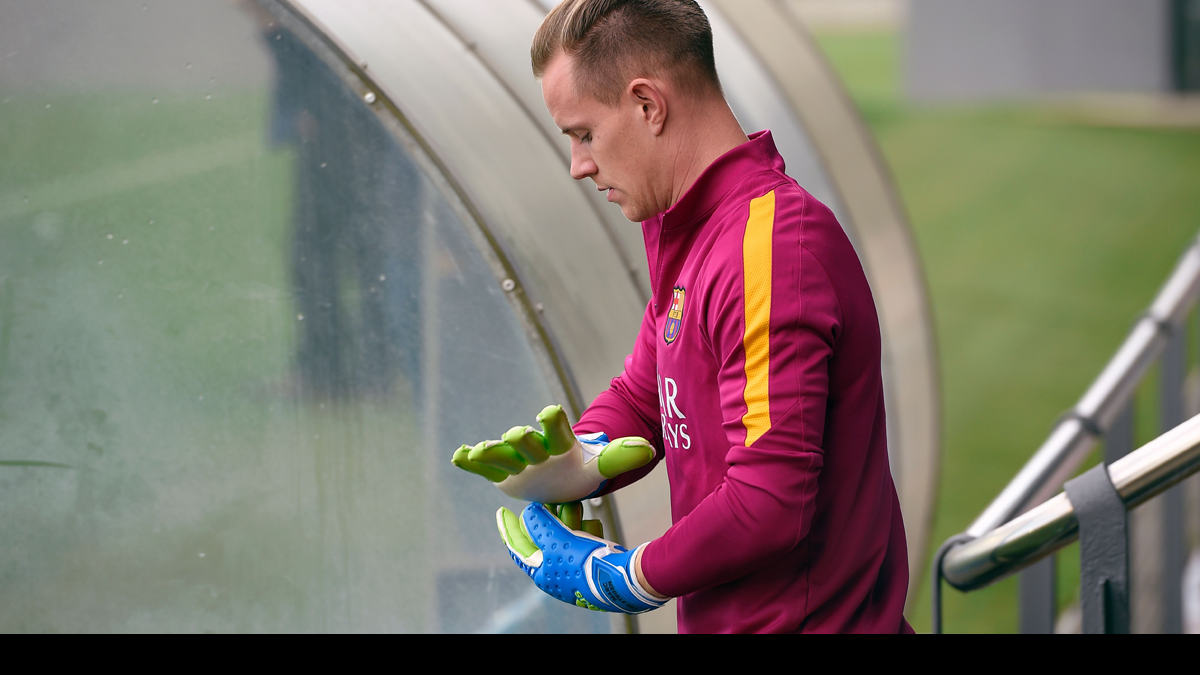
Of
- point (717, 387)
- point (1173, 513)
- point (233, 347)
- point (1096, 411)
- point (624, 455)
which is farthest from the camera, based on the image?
point (1173, 513)

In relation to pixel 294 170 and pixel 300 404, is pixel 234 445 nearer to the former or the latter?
pixel 300 404

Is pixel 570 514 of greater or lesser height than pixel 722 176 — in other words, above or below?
below

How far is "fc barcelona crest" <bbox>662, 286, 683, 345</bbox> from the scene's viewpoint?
1.41m

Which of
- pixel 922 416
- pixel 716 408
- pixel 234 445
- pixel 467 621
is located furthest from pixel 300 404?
pixel 922 416

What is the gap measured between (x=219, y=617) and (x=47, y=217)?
0.83 meters

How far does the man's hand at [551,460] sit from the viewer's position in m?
1.41

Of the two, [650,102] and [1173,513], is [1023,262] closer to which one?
[1173,513]

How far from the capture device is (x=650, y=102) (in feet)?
4.59

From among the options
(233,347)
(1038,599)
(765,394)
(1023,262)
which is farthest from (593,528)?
(1023,262)

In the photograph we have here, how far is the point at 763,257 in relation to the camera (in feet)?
4.17

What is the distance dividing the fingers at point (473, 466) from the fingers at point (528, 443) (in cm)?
4

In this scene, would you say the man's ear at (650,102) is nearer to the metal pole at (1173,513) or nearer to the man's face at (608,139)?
the man's face at (608,139)

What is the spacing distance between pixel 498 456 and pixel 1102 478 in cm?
85

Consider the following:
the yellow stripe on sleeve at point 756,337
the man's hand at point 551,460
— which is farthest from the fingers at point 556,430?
the yellow stripe on sleeve at point 756,337
